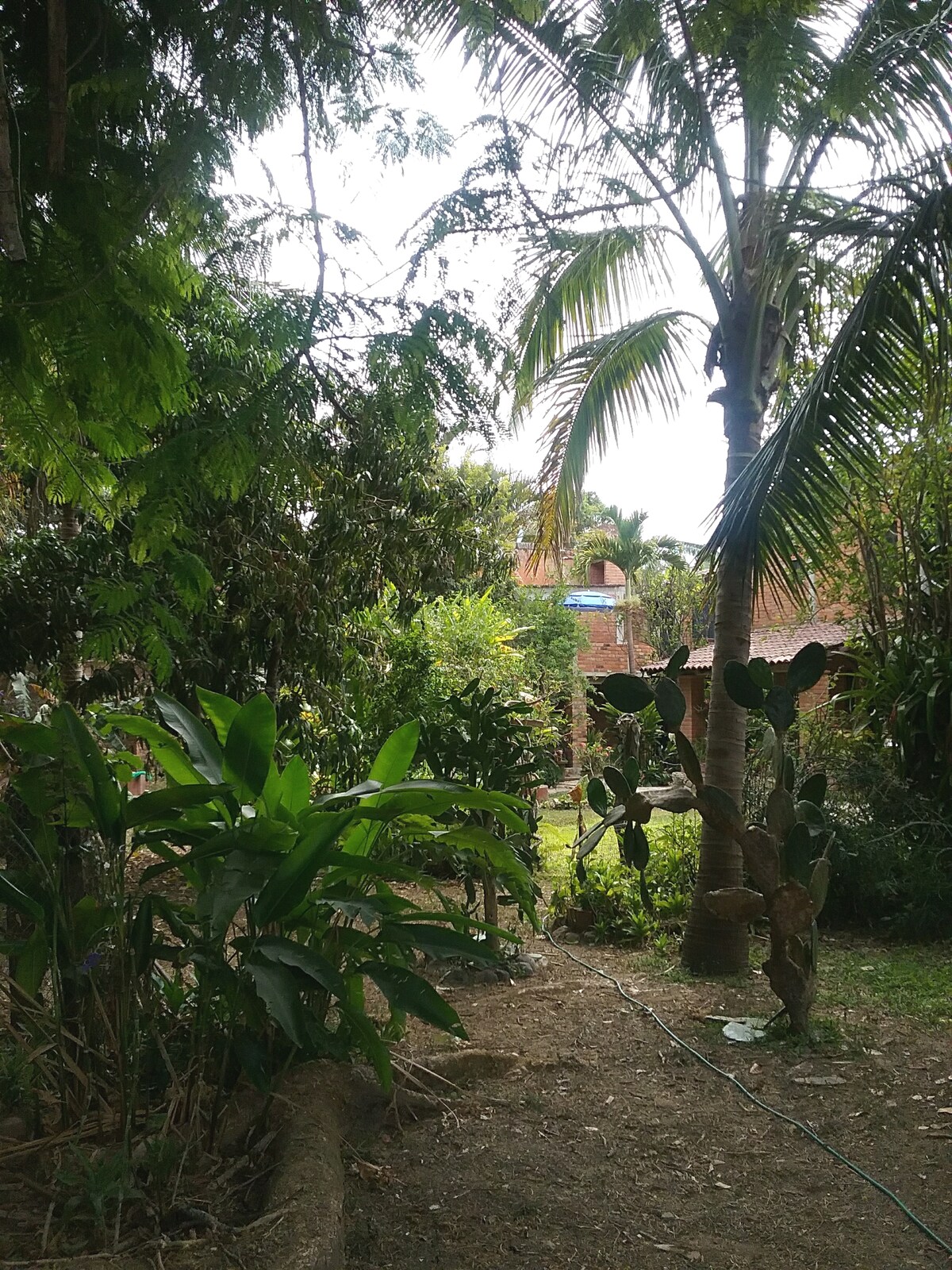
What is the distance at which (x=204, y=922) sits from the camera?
2.56 meters

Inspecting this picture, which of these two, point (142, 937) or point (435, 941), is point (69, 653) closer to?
point (142, 937)

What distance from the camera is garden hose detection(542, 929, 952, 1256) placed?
8.76ft

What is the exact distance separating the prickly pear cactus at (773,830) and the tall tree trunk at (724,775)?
0.87m

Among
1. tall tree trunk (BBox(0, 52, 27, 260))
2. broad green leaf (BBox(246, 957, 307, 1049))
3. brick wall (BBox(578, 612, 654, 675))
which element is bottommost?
broad green leaf (BBox(246, 957, 307, 1049))

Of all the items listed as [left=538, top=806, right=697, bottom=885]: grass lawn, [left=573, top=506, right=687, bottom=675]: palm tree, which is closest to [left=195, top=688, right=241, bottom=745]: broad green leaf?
[left=538, top=806, right=697, bottom=885]: grass lawn

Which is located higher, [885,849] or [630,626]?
[630,626]

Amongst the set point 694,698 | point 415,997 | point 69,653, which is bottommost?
point 415,997

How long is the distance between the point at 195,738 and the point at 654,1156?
1.93 meters

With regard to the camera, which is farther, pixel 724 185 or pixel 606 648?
pixel 606 648

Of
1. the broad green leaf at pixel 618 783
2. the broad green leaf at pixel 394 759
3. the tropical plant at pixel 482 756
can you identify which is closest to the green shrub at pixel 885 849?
the tropical plant at pixel 482 756

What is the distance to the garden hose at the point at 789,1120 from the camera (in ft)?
Result: 8.76

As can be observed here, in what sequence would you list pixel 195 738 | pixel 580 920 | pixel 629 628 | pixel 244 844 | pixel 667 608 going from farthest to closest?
pixel 667 608 → pixel 629 628 → pixel 580 920 → pixel 195 738 → pixel 244 844

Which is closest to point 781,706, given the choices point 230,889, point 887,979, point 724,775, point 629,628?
point 724,775

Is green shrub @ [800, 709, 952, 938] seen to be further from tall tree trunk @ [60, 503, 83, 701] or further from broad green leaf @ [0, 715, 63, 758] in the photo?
broad green leaf @ [0, 715, 63, 758]
